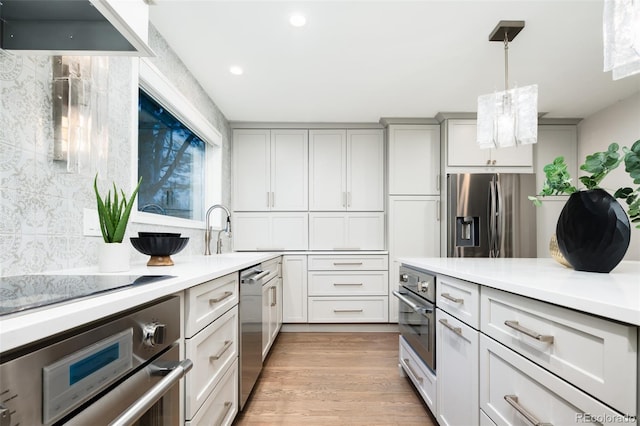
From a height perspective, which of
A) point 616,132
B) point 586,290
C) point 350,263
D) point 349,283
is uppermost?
point 616,132

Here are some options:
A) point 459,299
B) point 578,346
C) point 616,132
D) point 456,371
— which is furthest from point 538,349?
point 616,132

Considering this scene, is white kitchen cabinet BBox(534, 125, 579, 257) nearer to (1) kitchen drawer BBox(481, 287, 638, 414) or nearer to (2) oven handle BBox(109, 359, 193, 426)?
(1) kitchen drawer BBox(481, 287, 638, 414)

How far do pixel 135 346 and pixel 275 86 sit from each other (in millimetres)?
2583

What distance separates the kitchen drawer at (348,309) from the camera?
3.59 metres

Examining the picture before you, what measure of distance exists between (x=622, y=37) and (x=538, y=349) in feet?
3.32

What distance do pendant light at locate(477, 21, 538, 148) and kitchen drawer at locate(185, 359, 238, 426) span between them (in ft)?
6.33

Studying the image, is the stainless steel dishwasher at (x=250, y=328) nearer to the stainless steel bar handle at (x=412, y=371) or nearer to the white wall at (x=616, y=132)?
the stainless steel bar handle at (x=412, y=371)

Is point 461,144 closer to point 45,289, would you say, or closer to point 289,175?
point 289,175

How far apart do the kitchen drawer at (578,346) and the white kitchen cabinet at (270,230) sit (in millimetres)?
2882

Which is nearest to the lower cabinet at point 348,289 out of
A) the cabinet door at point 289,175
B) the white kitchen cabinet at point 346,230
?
→ the white kitchen cabinet at point 346,230

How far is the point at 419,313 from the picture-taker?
1.88 m

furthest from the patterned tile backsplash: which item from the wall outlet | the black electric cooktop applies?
the black electric cooktop

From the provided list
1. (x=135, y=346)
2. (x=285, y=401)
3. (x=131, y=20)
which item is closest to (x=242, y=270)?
(x=285, y=401)

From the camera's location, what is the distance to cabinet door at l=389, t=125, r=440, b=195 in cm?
371
